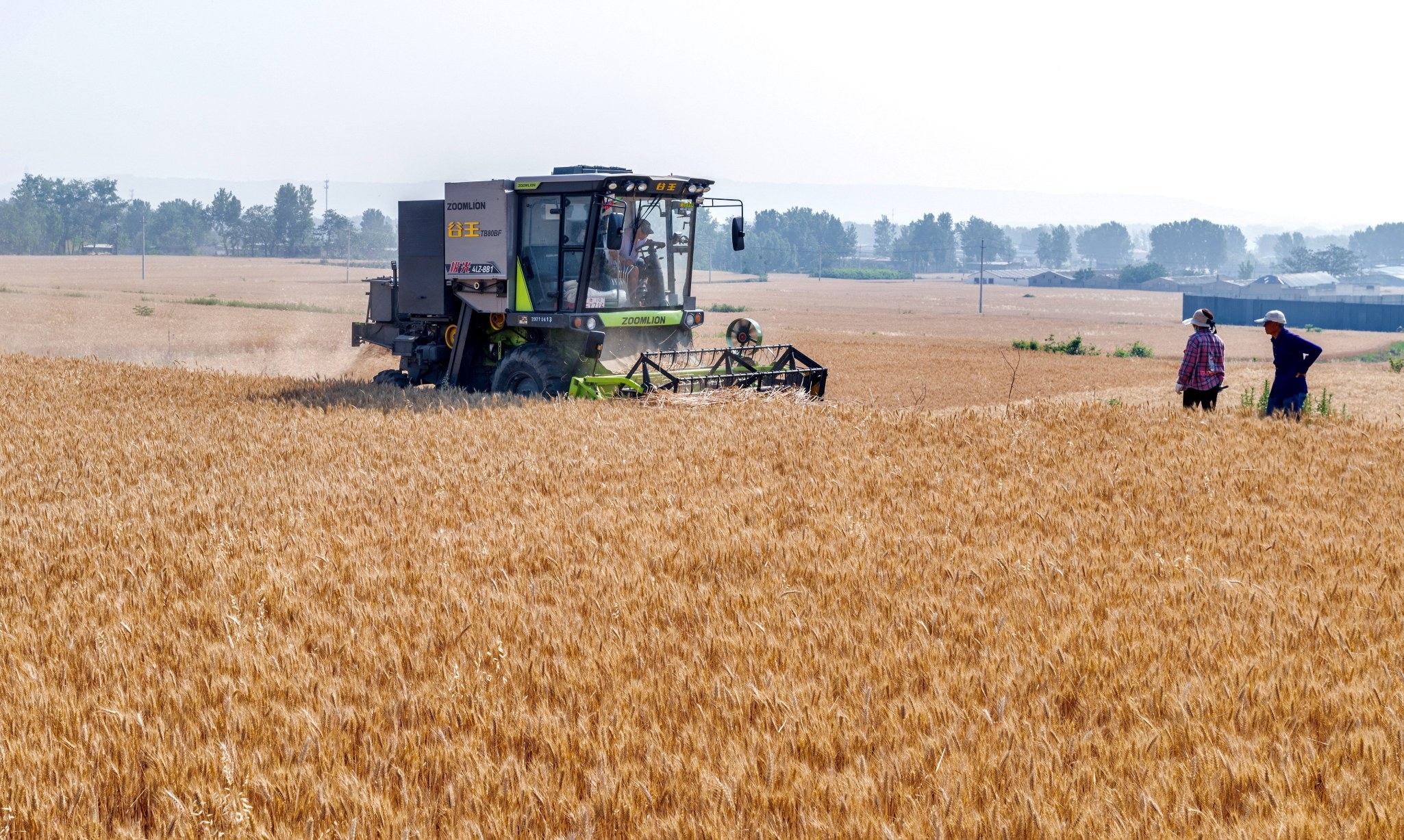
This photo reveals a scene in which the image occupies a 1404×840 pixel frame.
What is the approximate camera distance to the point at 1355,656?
16.0ft

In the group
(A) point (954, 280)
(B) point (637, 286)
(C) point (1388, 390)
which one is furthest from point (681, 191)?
(A) point (954, 280)

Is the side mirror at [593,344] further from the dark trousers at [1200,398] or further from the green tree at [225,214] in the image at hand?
the green tree at [225,214]

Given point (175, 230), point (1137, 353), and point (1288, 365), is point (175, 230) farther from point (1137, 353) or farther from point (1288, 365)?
point (1288, 365)

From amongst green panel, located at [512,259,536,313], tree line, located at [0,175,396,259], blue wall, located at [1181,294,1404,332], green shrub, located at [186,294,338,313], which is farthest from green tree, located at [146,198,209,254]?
green panel, located at [512,259,536,313]

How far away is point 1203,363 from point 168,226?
575 ft

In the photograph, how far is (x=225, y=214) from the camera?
16062 cm

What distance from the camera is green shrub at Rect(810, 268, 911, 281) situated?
172 m

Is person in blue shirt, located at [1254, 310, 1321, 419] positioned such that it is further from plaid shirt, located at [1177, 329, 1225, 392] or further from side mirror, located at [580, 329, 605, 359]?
side mirror, located at [580, 329, 605, 359]

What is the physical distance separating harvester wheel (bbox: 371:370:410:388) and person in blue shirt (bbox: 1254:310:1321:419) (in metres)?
11.7

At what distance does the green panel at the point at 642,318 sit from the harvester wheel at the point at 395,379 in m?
3.18

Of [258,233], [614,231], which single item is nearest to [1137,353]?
[614,231]

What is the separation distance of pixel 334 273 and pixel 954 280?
361 feet

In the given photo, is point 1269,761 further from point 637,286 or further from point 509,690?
point 637,286

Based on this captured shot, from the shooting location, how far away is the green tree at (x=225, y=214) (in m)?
160
